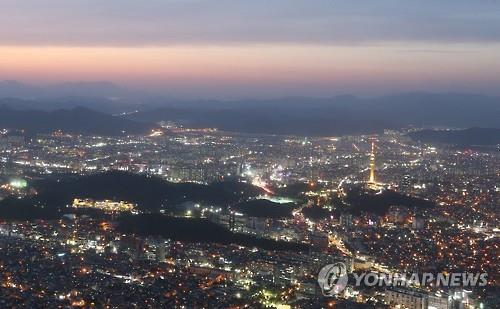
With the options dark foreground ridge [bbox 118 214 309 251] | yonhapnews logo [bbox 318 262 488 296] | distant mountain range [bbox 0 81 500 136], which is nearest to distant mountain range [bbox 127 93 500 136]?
distant mountain range [bbox 0 81 500 136]

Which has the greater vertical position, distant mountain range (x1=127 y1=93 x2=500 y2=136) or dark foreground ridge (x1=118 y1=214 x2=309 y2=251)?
dark foreground ridge (x1=118 y1=214 x2=309 y2=251)

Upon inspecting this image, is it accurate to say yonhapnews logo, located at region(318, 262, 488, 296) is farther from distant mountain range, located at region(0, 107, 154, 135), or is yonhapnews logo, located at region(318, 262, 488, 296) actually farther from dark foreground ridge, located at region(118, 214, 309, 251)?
distant mountain range, located at region(0, 107, 154, 135)

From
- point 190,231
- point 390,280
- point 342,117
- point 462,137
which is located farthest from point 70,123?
point 390,280

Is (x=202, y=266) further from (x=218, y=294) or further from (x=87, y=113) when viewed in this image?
(x=87, y=113)

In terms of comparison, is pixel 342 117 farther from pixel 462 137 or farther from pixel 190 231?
pixel 190 231

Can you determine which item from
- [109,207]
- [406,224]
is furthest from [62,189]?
[406,224]
